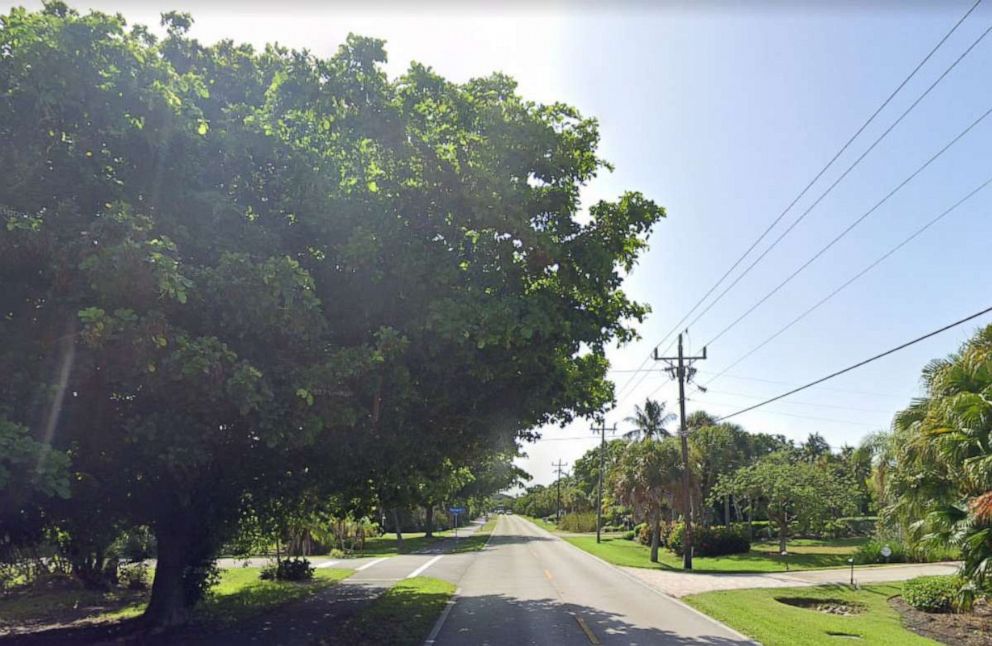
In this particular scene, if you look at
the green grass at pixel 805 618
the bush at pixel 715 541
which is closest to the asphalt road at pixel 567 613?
the green grass at pixel 805 618

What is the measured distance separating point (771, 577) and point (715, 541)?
1224 cm

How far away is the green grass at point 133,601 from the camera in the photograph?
17.2 m

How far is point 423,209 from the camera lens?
12.1 metres

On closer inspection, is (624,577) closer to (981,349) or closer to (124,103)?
(981,349)

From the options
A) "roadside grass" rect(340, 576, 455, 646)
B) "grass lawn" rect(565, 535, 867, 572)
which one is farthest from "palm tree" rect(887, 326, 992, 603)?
"grass lawn" rect(565, 535, 867, 572)

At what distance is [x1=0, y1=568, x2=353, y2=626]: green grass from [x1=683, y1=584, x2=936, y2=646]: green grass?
1115cm

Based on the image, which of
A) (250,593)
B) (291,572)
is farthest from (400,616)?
(291,572)

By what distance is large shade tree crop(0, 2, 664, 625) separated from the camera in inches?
336

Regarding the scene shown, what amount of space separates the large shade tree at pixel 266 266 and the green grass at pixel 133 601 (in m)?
2.11

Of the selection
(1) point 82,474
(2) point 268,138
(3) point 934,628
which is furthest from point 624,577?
(2) point 268,138

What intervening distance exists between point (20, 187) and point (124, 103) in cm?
162

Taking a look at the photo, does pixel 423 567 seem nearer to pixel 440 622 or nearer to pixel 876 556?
pixel 440 622

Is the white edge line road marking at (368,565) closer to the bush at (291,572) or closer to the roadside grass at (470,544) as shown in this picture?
the bush at (291,572)

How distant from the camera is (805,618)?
16562 mm
